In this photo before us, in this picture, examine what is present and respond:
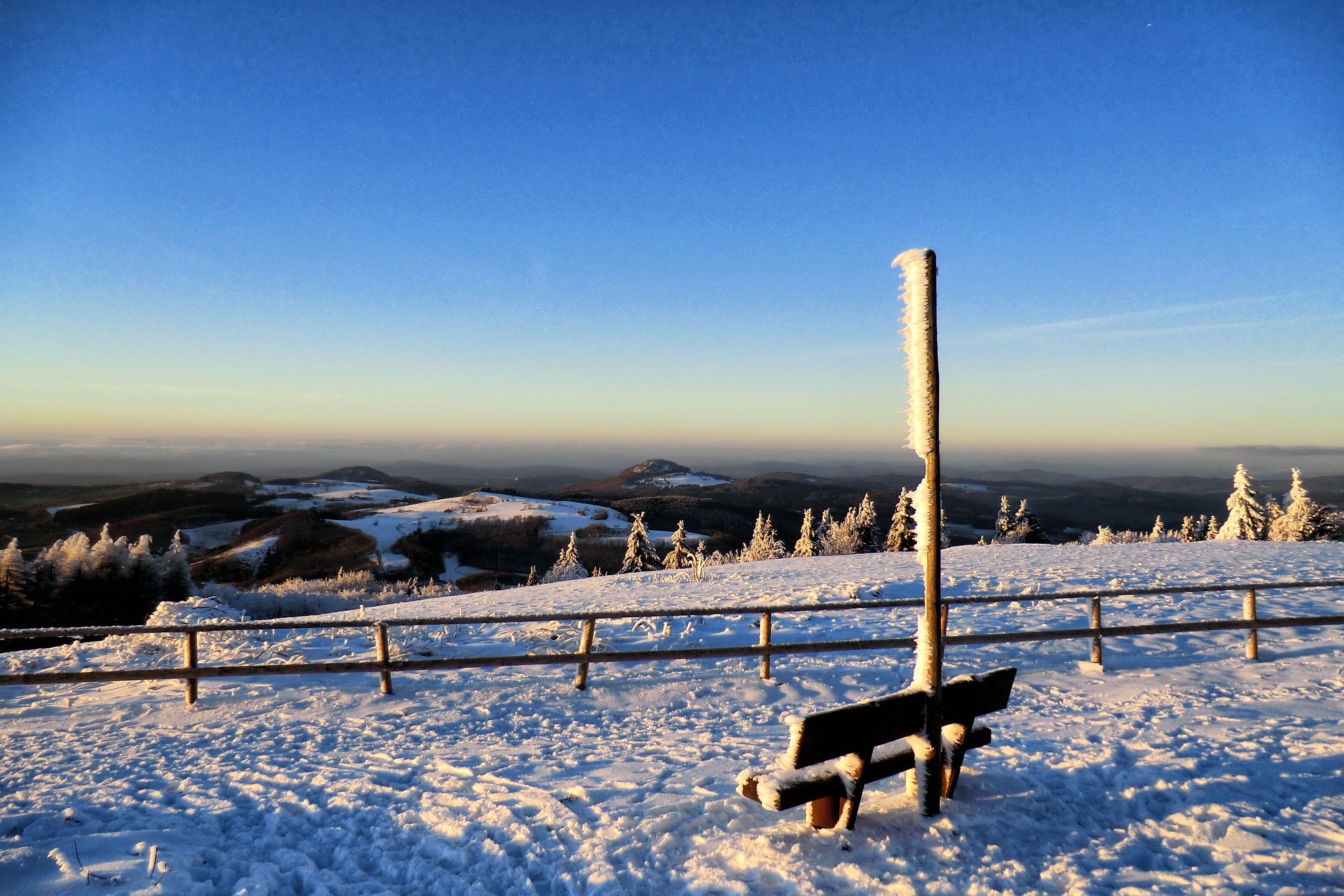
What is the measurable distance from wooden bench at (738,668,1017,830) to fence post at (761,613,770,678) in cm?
420

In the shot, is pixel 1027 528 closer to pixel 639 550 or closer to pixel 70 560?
pixel 639 550

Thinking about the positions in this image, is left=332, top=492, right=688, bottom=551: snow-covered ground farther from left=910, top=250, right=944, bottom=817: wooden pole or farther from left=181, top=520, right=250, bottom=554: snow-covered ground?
left=910, top=250, right=944, bottom=817: wooden pole

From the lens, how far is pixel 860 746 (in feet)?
15.2

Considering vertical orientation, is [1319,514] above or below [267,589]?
above

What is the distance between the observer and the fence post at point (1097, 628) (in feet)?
32.9

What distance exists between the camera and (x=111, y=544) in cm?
5197

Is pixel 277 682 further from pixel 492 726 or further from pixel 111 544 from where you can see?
pixel 111 544

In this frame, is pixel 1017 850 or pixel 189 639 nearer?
pixel 1017 850

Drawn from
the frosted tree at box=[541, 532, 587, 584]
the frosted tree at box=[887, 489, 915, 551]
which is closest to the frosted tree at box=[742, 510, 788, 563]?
the frosted tree at box=[887, 489, 915, 551]

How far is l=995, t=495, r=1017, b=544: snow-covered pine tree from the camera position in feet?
182

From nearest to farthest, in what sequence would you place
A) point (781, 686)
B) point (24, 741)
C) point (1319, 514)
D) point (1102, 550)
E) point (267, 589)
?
point (24, 741) → point (781, 686) → point (1102, 550) → point (1319, 514) → point (267, 589)

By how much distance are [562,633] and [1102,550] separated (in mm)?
21421

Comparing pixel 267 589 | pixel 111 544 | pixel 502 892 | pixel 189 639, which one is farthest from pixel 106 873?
pixel 111 544

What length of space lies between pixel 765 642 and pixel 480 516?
108m
